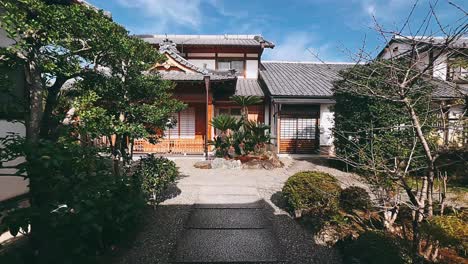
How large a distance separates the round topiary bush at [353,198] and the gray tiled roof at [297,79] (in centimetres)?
571

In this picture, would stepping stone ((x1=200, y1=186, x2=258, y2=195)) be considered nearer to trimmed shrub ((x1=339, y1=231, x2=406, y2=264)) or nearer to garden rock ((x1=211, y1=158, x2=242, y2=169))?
garden rock ((x1=211, y1=158, x2=242, y2=169))

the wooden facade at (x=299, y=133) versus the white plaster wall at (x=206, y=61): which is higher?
the white plaster wall at (x=206, y=61)

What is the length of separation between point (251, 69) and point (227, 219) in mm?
12448

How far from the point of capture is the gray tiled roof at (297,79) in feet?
39.2

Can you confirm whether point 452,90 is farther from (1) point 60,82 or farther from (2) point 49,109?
(2) point 49,109

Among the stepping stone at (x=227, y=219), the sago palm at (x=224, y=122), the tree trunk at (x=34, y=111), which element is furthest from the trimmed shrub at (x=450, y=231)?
the sago palm at (x=224, y=122)

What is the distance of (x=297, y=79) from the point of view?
14.7 meters

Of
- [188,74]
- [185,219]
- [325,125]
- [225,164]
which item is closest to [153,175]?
[185,219]

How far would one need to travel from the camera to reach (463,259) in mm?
2988

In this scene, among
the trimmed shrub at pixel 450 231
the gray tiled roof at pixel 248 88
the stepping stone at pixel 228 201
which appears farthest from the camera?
the gray tiled roof at pixel 248 88

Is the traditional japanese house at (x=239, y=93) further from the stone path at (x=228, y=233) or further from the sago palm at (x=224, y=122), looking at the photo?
the stone path at (x=228, y=233)

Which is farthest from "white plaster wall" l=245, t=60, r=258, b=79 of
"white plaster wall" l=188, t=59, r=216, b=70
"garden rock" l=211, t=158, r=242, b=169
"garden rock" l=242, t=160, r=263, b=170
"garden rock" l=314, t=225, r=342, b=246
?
"garden rock" l=314, t=225, r=342, b=246

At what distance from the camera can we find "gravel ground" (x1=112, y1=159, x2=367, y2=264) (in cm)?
341

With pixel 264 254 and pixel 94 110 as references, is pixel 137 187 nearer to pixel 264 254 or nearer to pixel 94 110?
pixel 94 110
